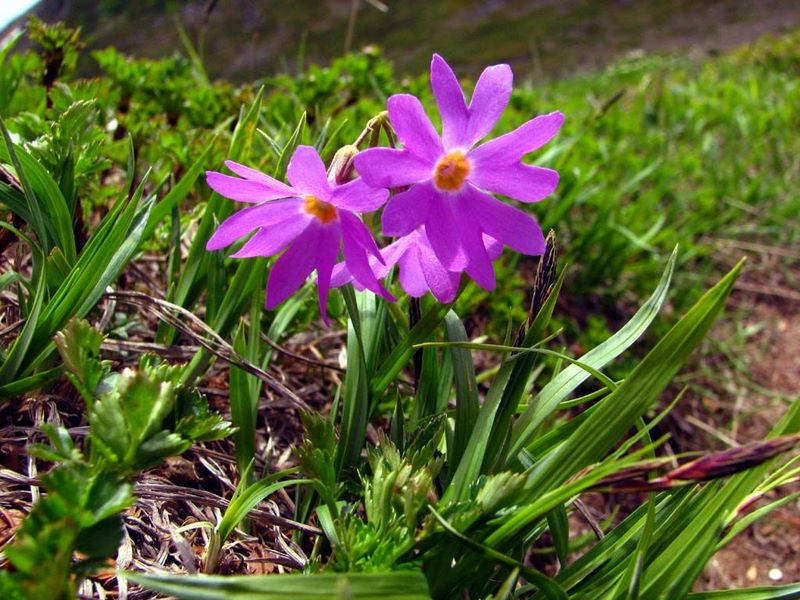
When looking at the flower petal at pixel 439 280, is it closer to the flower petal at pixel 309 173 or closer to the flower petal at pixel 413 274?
the flower petal at pixel 413 274

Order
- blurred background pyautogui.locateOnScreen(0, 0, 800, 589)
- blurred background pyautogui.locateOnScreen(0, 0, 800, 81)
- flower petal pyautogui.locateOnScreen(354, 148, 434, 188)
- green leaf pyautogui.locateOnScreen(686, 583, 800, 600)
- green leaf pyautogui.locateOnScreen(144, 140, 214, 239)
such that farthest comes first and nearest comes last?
blurred background pyautogui.locateOnScreen(0, 0, 800, 81) < blurred background pyautogui.locateOnScreen(0, 0, 800, 589) < green leaf pyautogui.locateOnScreen(144, 140, 214, 239) < green leaf pyautogui.locateOnScreen(686, 583, 800, 600) < flower petal pyautogui.locateOnScreen(354, 148, 434, 188)

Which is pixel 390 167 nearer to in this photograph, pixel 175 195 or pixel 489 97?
pixel 489 97

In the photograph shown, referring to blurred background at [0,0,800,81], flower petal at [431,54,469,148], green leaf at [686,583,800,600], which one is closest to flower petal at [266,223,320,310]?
flower petal at [431,54,469,148]

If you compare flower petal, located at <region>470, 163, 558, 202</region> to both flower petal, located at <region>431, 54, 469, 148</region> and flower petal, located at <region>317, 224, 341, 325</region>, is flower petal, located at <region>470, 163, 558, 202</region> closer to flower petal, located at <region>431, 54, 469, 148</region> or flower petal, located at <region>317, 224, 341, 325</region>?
flower petal, located at <region>431, 54, 469, 148</region>

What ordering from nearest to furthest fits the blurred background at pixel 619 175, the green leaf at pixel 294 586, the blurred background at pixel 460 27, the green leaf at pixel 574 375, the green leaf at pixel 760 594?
the green leaf at pixel 294 586, the green leaf at pixel 760 594, the green leaf at pixel 574 375, the blurred background at pixel 619 175, the blurred background at pixel 460 27

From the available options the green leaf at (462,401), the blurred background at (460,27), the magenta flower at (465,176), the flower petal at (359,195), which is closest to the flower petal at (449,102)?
the magenta flower at (465,176)

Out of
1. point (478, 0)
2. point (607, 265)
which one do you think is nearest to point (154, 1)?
point (478, 0)

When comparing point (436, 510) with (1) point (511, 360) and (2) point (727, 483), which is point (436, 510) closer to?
(1) point (511, 360)
